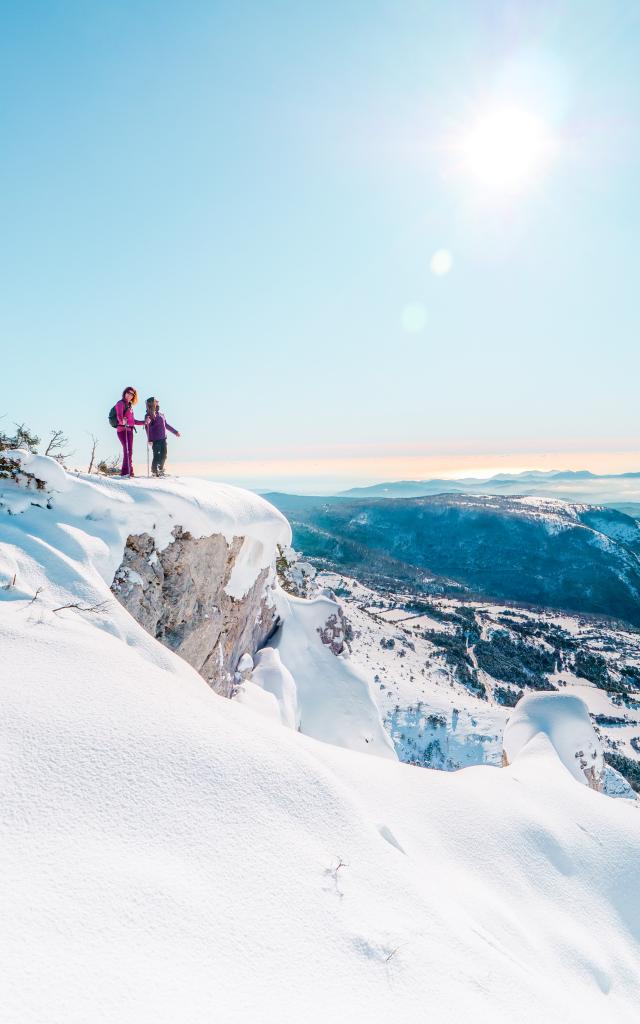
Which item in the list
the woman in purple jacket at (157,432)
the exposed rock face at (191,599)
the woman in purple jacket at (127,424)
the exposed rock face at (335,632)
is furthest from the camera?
the exposed rock face at (335,632)

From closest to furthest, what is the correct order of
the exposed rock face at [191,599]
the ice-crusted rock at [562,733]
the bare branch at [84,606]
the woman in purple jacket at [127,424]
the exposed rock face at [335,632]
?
the bare branch at [84,606] < the exposed rock face at [191,599] < the woman in purple jacket at [127,424] < the ice-crusted rock at [562,733] < the exposed rock face at [335,632]

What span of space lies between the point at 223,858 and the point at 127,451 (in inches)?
329

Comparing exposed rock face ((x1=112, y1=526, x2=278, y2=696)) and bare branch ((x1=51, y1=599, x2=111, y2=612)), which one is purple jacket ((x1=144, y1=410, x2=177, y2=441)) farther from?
bare branch ((x1=51, y1=599, x2=111, y2=612))

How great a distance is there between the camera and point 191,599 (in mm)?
9305

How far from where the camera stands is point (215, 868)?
287 centimetres

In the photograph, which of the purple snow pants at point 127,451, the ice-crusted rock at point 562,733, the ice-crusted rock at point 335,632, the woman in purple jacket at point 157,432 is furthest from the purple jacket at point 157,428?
the ice-crusted rock at point 562,733

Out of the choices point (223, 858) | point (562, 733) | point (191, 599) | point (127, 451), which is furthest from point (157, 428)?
point (562, 733)

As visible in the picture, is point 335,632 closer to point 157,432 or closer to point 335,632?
point 335,632

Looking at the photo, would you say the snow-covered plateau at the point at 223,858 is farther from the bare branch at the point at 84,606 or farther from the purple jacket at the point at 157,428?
the purple jacket at the point at 157,428

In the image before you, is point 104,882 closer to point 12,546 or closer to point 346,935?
point 346,935

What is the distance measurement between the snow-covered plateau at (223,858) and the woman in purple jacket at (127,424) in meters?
2.15

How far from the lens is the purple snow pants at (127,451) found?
383 inches

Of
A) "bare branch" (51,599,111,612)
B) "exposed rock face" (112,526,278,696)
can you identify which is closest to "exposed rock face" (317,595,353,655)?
"exposed rock face" (112,526,278,696)

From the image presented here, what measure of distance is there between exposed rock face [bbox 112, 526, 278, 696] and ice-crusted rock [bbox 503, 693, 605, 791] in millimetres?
7767
